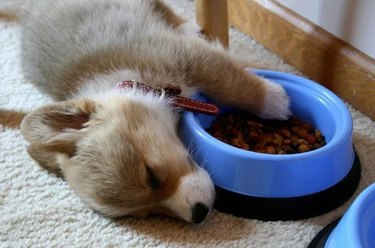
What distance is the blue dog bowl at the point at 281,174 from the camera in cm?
123

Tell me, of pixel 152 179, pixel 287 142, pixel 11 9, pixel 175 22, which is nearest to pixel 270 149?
pixel 287 142

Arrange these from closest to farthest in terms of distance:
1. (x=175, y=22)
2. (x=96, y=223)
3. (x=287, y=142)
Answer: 1. (x=96, y=223)
2. (x=287, y=142)
3. (x=175, y=22)

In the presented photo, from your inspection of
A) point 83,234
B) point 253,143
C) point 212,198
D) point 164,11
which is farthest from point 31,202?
point 164,11

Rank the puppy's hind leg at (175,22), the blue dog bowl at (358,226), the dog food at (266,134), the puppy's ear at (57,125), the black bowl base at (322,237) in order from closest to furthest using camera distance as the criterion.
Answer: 1. the blue dog bowl at (358,226)
2. the black bowl base at (322,237)
3. the puppy's ear at (57,125)
4. the dog food at (266,134)
5. the puppy's hind leg at (175,22)

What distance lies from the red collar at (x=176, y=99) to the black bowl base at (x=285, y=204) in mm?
206

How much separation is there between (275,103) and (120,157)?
18.4 inches

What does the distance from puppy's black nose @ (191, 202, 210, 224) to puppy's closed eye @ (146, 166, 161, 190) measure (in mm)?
94

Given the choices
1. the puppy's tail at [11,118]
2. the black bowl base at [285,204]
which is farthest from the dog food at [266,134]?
the puppy's tail at [11,118]

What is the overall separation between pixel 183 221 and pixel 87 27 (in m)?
0.60

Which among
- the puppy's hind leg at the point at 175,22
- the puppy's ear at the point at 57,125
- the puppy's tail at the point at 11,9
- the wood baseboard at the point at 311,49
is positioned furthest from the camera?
the puppy's tail at the point at 11,9

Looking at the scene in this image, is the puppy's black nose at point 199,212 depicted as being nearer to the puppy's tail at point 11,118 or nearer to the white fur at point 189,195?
the white fur at point 189,195

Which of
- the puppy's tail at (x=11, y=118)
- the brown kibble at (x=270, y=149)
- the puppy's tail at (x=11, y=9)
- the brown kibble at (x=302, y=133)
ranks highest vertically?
the brown kibble at (x=270, y=149)

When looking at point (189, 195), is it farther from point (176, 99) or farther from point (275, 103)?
point (275, 103)

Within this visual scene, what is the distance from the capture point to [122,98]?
54.4 inches
